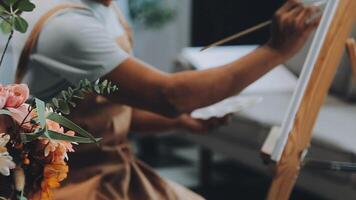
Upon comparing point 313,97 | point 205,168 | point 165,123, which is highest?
point 313,97

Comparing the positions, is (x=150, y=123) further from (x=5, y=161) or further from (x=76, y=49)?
(x=5, y=161)

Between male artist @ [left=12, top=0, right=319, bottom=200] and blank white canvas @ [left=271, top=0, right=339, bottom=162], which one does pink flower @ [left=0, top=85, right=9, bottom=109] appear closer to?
male artist @ [left=12, top=0, right=319, bottom=200]

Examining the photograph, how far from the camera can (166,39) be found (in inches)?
150

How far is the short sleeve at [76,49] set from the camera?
3.33 ft

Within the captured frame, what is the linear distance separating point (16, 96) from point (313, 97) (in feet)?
1.80

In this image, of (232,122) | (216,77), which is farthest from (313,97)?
(232,122)

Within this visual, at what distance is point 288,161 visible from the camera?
3.63ft

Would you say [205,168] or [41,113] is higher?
[41,113]

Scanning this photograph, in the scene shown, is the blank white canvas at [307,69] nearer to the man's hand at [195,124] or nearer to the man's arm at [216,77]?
the man's arm at [216,77]

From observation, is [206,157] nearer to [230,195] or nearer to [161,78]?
[230,195]

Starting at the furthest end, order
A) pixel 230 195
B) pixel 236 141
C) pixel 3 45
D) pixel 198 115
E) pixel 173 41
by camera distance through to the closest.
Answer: pixel 173 41 → pixel 230 195 → pixel 236 141 → pixel 198 115 → pixel 3 45

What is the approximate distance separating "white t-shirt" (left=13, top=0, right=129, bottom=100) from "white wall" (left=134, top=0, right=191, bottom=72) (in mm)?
2536

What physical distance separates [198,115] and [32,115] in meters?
0.64

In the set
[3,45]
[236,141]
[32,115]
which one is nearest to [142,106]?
[3,45]
